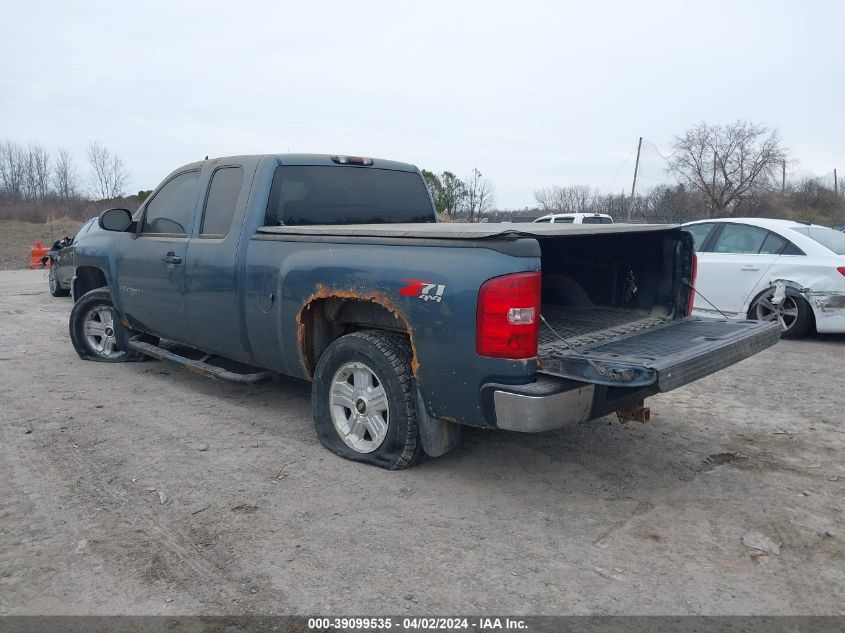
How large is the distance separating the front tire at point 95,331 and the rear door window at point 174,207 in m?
1.22

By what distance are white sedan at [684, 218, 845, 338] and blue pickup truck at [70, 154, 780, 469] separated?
347 cm

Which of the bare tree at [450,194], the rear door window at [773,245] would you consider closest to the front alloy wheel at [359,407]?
the rear door window at [773,245]

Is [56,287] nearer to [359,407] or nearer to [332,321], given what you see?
[332,321]

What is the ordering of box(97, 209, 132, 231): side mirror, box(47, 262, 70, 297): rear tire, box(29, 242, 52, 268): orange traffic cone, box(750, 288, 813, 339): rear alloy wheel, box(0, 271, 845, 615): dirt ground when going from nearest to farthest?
1. box(0, 271, 845, 615): dirt ground
2. box(97, 209, 132, 231): side mirror
3. box(750, 288, 813, 339): rear alloy wheel
4. box(47, 262, 70, 297): rear tire
5. box(29, 242, 52, 268): orange traffic cone

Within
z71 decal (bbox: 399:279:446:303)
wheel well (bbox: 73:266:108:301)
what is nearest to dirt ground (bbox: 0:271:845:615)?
z71 decal (bbox: 399:279:446:303)

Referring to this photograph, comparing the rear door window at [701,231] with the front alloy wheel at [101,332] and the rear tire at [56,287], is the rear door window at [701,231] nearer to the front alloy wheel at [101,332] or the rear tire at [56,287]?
the front alloy wheel at [101,332]

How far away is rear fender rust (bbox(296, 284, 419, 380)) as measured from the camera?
376 centimetres

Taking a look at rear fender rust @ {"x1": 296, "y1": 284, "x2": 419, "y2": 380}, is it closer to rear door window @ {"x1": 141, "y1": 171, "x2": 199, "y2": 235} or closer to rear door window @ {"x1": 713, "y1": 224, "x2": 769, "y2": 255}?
rear door window @ {"x1": 141, "y1": 171, "x2": 199, "y2": 235}

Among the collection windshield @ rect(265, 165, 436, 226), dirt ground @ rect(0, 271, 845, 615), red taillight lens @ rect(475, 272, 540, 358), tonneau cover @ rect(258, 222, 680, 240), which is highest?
windshield @ rect(265, 165, 436, 226)

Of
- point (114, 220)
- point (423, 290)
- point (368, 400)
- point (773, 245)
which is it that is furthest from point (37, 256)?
point (423, 290)

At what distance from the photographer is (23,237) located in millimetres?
31703

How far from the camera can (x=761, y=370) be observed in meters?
6.76

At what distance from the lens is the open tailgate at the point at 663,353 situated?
324 centimetres

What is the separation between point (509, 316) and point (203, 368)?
300 centimetres
